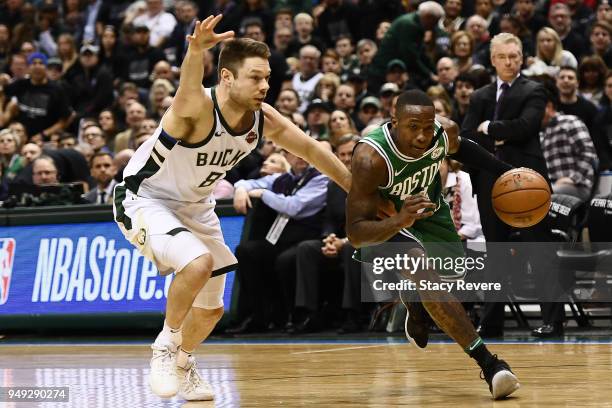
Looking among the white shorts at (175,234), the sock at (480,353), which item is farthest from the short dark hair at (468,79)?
the sock at (480,353)

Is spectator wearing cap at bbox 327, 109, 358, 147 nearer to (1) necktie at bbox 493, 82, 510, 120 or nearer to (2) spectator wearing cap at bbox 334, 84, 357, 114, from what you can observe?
(2) spectator wearing cap at bbox 334, 84, 357, 114

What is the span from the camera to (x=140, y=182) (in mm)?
6086

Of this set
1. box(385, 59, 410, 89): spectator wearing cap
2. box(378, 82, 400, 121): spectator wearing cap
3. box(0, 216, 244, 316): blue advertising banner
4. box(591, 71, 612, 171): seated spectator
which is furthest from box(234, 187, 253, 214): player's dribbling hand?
box(591, 71, 612, 171): seated spectator

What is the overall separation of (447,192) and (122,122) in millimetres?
6850

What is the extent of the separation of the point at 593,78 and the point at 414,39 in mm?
2556

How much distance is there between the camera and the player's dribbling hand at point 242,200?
10.4 m

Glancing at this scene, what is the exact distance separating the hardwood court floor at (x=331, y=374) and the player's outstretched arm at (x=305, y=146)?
121cm

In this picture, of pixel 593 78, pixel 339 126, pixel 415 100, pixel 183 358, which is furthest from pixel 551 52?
pixel 183 358

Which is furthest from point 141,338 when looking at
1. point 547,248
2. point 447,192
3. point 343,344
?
point 547,248

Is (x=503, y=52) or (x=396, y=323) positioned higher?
(x=503, y=52)

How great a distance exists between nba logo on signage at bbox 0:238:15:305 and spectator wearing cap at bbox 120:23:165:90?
17.5ft

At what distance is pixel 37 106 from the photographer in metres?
15.9

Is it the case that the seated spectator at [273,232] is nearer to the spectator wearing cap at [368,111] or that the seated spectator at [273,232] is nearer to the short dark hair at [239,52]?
the spectator wearing cap at [368,111]

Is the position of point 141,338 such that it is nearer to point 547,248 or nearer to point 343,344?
point 343,344
